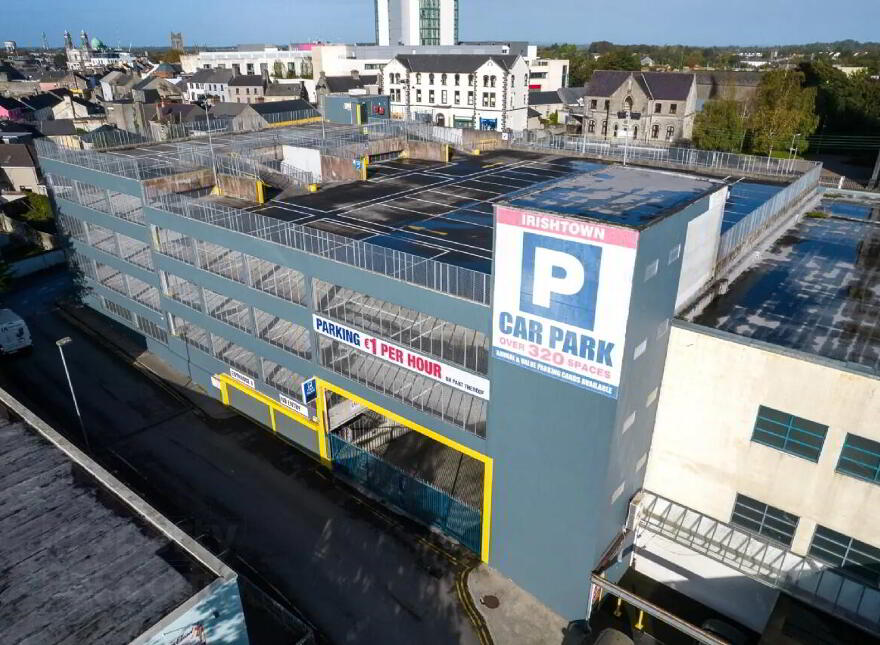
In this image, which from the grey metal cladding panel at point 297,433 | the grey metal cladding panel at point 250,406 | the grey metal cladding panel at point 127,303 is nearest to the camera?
the grey metal cladding panel at point 297,433

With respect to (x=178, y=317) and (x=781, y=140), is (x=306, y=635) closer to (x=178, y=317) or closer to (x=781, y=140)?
(x=178, y=317)

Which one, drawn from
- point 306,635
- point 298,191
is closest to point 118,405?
point 298,191

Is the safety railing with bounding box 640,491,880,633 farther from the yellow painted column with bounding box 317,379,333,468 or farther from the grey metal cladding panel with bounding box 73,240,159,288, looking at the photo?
the grey metal cladding panel with bounding box 73,240,159,288

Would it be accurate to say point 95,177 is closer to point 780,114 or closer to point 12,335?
point 12,335

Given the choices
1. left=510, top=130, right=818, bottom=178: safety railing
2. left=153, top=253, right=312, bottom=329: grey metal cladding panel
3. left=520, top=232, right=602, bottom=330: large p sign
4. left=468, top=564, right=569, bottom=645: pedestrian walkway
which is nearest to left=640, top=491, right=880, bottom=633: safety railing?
left=468, top=564, right=569, bottom=645: pedestrian walkway

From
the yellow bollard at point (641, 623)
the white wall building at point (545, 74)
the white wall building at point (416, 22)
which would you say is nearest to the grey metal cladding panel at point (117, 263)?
the yellow bollard at point (641, 623)

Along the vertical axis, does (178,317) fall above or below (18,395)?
above

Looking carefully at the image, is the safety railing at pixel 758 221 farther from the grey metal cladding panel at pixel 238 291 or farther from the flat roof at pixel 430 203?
the grey metal cladding panel at pixel 238 291
